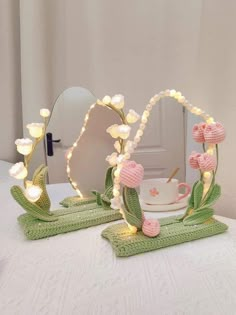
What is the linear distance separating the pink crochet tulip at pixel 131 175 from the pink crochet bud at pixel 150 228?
8 centimetres

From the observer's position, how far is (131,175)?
2.14 ft

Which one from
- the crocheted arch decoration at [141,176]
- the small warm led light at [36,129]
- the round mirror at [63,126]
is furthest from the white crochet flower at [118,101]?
the round mirror at [63,126]

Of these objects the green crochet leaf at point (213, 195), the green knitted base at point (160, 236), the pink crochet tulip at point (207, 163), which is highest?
the pink crochet tulip at point (207, 163)

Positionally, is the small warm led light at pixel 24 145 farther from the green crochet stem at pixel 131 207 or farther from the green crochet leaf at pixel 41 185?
the green crochet stem at pixel 131 207

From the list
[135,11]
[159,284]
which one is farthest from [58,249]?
[135,11]

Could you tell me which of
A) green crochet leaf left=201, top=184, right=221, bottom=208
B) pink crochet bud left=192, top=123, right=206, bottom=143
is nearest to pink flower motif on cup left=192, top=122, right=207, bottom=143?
pink crochet bud left=192, top=123, right=206, bottom=143

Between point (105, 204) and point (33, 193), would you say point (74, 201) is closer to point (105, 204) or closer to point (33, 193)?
point (105, 204)

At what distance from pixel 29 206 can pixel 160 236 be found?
286 mm

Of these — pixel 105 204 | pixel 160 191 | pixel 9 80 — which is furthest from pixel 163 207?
pixel 9 80

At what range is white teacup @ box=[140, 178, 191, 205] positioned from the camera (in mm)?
924

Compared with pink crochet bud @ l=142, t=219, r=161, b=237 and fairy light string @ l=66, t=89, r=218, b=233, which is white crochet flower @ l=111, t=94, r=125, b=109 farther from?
pink crochet bud @ l=142, t=219, r=161, b=237

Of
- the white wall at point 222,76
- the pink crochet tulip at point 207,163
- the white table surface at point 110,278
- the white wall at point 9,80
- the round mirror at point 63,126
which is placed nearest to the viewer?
the white table surface at point 110,278

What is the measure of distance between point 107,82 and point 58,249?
2.55 feet

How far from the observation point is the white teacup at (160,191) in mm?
924
